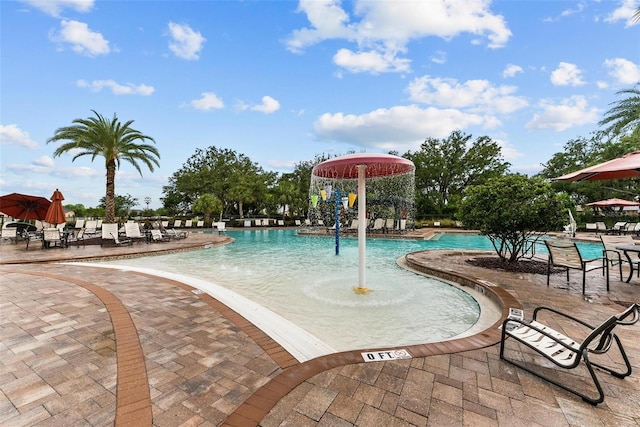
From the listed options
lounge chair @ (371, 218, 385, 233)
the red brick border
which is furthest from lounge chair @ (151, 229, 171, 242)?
lounge chair @ (371, 218, 385, 233)

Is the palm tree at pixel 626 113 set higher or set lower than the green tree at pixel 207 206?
higher

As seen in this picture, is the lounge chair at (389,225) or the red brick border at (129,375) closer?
the red brick border at (129,375)

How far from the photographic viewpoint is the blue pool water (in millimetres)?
3914

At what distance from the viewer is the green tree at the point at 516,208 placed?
22.9 ft

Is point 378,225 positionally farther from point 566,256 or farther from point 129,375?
point 129,375

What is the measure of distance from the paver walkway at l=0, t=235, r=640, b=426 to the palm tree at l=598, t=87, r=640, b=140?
2160 centimetres

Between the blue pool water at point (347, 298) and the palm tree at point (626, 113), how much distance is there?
19.9m

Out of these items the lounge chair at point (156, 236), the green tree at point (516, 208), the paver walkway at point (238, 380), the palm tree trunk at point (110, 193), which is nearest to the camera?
the paver walkway at point (238, 380)

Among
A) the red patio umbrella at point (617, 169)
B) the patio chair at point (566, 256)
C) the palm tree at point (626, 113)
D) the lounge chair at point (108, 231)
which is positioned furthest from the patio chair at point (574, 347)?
the palm tree at point (626, 113)

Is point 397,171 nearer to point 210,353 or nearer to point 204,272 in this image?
point 210,353

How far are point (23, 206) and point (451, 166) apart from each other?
35343 mm

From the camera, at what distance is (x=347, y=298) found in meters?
5.41

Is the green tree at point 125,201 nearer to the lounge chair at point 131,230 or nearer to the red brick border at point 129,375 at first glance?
the lounge chair at point 131,230

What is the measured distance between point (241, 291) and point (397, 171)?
407 cm
